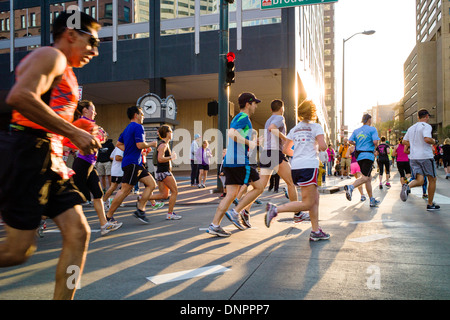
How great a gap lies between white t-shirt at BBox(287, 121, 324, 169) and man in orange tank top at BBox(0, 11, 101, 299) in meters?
3.36

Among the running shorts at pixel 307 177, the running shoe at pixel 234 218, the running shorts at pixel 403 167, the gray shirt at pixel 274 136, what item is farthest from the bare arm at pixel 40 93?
the running shorts at pixel 403 167

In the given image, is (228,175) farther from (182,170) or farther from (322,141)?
Answer: (182,170)

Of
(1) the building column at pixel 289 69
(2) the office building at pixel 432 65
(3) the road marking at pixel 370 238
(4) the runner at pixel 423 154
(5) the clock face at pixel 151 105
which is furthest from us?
(2) the office building at pixel 432 65

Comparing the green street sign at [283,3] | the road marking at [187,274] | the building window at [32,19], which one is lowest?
the road marking at [187,274]

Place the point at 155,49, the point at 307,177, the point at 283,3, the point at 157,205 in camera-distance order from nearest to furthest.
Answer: the point at 307,177, the point at 157,205, the point at 283,3, the point at 155,49

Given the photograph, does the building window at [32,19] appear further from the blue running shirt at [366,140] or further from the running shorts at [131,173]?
the blue running shirt at [366,140]

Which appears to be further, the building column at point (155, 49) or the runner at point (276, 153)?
the building column at point (155, 49)

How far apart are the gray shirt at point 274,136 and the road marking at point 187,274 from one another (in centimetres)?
335

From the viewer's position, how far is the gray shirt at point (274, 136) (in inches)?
258

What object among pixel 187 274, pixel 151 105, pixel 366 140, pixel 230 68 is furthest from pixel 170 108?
pixel 187 274

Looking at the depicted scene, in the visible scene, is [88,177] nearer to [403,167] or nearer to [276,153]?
[276,153]

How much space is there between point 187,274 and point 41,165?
6.07 feet

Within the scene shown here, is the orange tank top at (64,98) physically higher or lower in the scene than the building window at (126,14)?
lower

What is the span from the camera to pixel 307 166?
503cm
